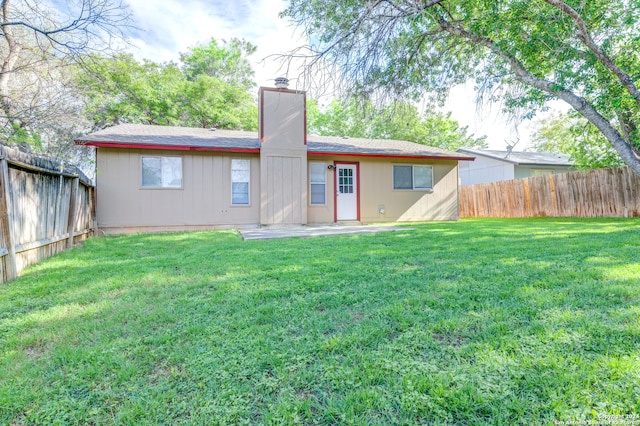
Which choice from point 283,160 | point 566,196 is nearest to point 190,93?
point 283,160

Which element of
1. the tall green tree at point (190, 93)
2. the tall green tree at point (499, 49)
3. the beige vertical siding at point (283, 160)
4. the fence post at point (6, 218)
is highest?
the tall green tree at point (190, 93)

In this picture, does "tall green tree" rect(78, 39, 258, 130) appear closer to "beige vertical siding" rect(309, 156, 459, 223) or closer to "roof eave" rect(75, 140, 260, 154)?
"roof eave" rect(75, 140, 260, 154)

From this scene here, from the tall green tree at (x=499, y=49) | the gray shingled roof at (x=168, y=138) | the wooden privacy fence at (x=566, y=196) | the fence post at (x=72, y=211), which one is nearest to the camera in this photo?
the tall green tree at (x=499, y=49)

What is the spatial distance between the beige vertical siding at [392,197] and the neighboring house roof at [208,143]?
31 centimetres

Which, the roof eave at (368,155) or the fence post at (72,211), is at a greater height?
the roof eave at (368,155)

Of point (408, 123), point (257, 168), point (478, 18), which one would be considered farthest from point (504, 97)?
point (257, 168)

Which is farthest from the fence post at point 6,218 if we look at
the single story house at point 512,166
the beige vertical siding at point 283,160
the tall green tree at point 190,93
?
the single story house at point 512,166

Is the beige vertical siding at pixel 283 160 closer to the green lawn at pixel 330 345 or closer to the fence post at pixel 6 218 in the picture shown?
the green lawn at pixel 330 345

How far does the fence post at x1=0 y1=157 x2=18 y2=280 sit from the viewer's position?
3279 mm

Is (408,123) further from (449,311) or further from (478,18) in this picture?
(449,311)

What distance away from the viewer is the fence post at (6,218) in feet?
10.8

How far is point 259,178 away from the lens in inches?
344

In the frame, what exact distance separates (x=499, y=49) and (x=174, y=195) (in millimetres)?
8224

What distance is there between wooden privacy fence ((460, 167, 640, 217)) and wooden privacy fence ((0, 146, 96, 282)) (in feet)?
44.1
